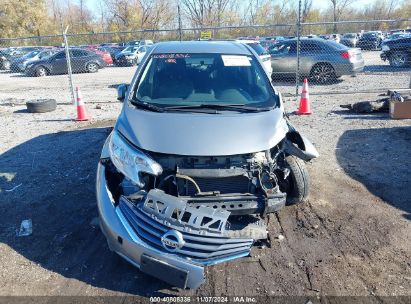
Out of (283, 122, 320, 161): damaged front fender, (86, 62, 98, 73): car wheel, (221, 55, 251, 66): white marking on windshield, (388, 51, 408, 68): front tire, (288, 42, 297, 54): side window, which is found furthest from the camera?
(86, 62, 98, 73): car wheel

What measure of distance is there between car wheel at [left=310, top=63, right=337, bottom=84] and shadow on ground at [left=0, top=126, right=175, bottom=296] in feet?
29.1

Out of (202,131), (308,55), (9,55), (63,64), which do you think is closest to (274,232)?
(202,131)

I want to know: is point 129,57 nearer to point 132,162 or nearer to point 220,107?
point 220,107

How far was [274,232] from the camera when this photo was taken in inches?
148

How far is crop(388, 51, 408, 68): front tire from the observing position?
16.4 meters

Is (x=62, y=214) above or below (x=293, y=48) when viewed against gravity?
below

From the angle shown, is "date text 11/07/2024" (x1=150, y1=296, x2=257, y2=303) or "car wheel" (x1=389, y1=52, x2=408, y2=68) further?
"car wheel" (x1=389, y1=52, x2=408, y2=68)

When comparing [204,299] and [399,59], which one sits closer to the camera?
[204,299]

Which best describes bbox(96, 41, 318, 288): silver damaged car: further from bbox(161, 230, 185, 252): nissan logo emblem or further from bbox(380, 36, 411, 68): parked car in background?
bbox(380, 36, 411, 68): parked car in background

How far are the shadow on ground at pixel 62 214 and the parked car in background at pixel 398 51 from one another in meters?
14.9

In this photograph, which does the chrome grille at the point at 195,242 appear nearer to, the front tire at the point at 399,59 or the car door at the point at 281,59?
the car door at the point at 281,59

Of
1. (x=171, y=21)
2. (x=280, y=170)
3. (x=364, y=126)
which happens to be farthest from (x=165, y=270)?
(x=171, y=21)

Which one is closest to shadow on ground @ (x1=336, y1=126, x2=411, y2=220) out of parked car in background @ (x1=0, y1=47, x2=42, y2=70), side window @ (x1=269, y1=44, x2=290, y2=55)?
side window @ (x1=269, y1=44, x2=290, y2=55)

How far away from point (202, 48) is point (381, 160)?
329cm
